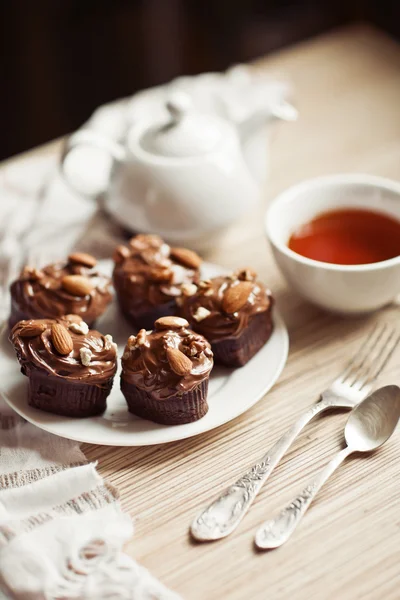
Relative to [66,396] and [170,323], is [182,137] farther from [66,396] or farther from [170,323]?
[66,396]

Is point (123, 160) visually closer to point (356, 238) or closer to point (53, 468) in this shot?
point (356, 238)

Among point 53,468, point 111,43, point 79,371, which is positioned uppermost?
point 79,371

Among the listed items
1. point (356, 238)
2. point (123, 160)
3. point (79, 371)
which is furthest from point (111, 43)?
point (79, 371)

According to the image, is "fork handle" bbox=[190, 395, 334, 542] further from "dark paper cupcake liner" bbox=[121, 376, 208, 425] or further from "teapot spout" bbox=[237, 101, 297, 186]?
"teapot spout" bbox=[237, 101, 297, 186]

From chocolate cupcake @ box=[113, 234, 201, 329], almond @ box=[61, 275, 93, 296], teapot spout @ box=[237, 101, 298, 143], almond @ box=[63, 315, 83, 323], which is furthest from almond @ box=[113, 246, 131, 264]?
teapot spout @ box=[237, 101, 298, 143]

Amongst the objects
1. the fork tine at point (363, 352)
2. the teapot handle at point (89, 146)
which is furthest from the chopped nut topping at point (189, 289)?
the teapot handle at point (89, 146)

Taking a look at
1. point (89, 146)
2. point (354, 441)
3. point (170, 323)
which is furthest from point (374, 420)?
point (89, 146)
